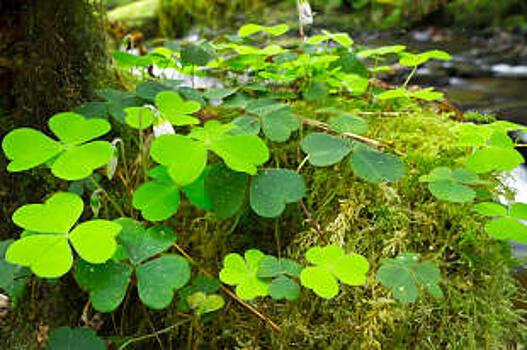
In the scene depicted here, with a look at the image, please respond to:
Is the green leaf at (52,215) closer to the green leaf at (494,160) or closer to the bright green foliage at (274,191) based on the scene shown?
the bright green foliage at (274,191)

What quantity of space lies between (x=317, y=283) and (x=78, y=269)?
57 centimetres

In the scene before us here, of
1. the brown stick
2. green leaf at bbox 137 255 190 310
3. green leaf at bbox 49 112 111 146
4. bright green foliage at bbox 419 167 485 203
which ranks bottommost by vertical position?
the brown stick

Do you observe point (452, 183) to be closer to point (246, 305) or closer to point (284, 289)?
point (284, 289)

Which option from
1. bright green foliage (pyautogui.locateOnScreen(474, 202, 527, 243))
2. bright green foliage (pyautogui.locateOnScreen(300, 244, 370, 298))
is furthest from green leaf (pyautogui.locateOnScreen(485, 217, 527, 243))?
bright green foliage (pyautogui.locateOnScreen(300, 244, 370, 298))

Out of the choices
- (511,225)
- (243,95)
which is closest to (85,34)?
(243,95)

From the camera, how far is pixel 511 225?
902mm

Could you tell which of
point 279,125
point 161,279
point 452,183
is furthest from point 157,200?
point 452,183

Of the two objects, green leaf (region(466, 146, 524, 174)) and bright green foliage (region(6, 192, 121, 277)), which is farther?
green leaf (region(466, 146, 524, 174))

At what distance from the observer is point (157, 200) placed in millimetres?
950

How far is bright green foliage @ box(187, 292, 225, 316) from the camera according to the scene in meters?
0.89

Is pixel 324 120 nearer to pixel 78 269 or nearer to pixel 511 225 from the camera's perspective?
pixel 511 225

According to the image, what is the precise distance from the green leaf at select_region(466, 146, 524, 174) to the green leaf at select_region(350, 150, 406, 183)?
0.25 m

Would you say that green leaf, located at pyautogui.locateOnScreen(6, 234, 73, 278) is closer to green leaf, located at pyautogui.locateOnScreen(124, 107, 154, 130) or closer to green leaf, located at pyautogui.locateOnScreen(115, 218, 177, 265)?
green leaf, located at pyautogui.locateOnScreen(115, 218, 177, 265)

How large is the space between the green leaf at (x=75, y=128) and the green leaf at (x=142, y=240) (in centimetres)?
26
